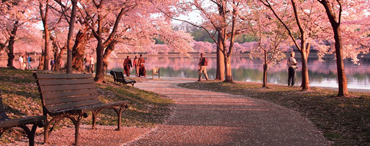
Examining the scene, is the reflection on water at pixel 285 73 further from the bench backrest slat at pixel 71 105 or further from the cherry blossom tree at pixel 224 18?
the bench backrest slat at pixel 71 105

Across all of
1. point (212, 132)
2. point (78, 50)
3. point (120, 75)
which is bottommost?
point (212, 132)

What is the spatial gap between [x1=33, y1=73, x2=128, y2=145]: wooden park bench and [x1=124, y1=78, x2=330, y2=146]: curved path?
3.24 ft

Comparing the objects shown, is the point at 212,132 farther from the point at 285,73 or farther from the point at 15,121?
the point at 285,73

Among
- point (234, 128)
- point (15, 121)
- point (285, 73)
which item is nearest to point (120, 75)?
point (234, 128)

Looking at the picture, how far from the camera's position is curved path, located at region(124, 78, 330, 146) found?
5615mm

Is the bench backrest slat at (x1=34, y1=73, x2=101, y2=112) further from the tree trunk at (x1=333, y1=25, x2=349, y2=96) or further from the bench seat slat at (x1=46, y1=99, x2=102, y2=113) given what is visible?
the tree trunk at (x1=333, y1=25, x2=349, y2=96)

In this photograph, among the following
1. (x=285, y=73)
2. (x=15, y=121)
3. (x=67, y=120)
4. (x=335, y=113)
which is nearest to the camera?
(x=15, y=121)

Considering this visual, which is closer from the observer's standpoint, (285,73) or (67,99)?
(67,99)

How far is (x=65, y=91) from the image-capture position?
543 cm

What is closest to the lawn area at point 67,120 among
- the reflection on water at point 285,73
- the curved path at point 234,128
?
the curved path at point 234,128

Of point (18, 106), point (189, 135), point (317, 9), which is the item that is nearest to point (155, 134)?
point (189, 135)

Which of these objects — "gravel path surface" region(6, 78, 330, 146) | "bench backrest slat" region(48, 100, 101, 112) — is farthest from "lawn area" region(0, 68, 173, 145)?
"bench backrest slat" region(48, 100, 101, 112)

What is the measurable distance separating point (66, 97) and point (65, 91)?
4.3 inches

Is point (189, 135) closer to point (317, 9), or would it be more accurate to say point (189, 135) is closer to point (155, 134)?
point (155, 134)
